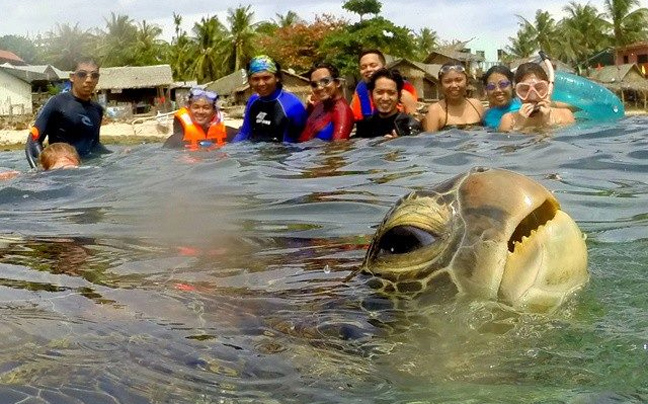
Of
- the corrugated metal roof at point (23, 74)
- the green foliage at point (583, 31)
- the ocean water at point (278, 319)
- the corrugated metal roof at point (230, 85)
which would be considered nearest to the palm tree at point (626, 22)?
the green foliage at point (583, 31)

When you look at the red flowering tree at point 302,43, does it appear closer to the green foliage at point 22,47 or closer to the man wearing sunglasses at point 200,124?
the green foliage at point 22,47

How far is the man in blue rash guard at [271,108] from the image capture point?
933cm

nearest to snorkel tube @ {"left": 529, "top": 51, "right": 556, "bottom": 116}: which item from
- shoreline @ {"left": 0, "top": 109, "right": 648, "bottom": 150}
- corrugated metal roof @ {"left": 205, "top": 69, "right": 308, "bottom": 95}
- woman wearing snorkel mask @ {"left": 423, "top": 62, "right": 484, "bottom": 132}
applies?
Result: woman wearing snorkel mask @ {"left": 423, "top": 62, "right": 484, "bottom": 132}

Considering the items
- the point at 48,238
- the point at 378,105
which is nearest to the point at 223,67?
the point at 378,105

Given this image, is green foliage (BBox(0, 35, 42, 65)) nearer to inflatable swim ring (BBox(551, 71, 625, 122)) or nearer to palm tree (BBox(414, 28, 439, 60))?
palm tree (BBox(414, 28, 439, 60))

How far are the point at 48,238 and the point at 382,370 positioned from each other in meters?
2.46

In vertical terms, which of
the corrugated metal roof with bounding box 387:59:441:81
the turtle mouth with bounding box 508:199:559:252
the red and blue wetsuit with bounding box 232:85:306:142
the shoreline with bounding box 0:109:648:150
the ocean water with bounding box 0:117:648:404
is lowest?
the shoreline with bounding box 0:109:648:150

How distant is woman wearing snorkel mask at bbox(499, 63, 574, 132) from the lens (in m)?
7.54

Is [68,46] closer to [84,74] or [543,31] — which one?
[543,31]

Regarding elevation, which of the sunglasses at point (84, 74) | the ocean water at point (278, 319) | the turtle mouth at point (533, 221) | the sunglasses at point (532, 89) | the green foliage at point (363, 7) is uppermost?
the green foliage at point (363, 7)

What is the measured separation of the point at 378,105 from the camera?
27.8 feet

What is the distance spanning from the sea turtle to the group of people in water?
6.16 m

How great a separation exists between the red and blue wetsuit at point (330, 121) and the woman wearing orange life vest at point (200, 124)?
114 cm

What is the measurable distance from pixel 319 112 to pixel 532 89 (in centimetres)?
268
